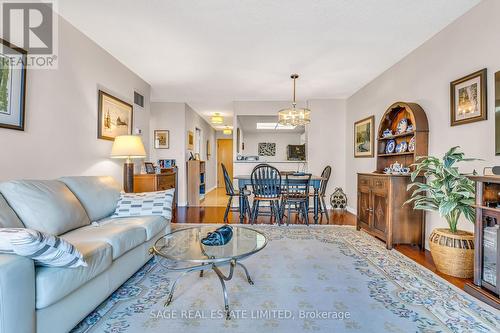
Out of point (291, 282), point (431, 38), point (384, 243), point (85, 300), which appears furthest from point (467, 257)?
point (85, 300)

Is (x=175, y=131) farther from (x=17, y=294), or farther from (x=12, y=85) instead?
(x=17, y=294)

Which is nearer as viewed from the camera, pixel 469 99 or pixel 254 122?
pixel 469 99

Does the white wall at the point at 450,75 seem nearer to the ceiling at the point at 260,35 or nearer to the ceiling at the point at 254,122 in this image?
the ceiling at the point at 260,35

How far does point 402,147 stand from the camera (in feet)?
11.1

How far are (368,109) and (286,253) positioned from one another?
10.3ft

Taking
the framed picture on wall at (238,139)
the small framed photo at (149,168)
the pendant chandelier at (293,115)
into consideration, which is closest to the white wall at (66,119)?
the small framed photo at (149,168)

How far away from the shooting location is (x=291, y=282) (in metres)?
2.08

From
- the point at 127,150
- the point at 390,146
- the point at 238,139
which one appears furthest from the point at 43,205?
the point at 238,139

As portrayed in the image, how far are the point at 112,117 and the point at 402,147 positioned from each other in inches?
158

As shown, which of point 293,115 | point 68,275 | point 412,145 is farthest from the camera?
point 293,115

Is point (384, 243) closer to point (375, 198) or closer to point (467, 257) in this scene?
point (375, 198)

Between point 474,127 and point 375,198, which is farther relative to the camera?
point 375,198

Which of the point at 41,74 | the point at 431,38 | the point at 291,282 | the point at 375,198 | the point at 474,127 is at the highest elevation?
the point at 431,38

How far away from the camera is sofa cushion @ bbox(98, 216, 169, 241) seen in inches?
89.7
